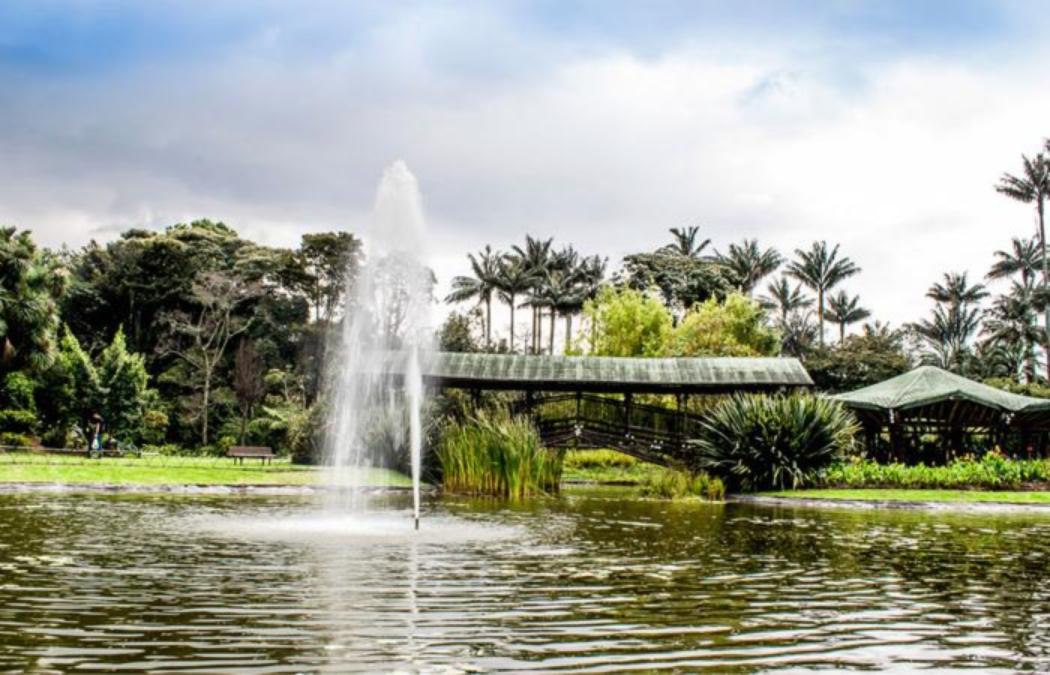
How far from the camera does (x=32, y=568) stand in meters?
10.2

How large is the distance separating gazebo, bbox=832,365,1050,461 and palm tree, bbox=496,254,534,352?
1471 inches

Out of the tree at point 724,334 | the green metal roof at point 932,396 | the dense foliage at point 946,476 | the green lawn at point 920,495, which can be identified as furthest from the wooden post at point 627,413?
the tree at point 724,334

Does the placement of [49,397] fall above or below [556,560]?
above

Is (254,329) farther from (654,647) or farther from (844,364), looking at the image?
(654,647)

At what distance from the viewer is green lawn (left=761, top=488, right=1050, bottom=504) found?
24.5 metres

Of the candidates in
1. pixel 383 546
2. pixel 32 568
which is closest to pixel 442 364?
pixel 383 546

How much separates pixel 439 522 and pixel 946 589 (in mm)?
8793

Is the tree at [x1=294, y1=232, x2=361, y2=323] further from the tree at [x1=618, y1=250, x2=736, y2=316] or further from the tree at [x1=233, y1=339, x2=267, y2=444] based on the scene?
the tree at [x1=618, y1=250, x2=736, y2=316]

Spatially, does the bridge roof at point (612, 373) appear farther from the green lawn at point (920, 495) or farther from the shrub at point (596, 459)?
the shrub at point (596, 459)

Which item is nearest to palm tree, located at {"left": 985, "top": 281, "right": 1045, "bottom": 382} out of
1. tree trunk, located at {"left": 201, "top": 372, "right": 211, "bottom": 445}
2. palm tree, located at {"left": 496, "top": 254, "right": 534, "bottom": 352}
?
palm tree, located at {"left": 496, "top": 254, "right": 534, "bottom": 352}

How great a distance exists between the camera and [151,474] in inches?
1054

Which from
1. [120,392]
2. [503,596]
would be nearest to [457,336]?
[120,392]

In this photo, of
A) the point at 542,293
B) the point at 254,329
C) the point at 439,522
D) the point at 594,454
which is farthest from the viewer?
the point at 542,293

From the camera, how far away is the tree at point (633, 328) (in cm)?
5172
